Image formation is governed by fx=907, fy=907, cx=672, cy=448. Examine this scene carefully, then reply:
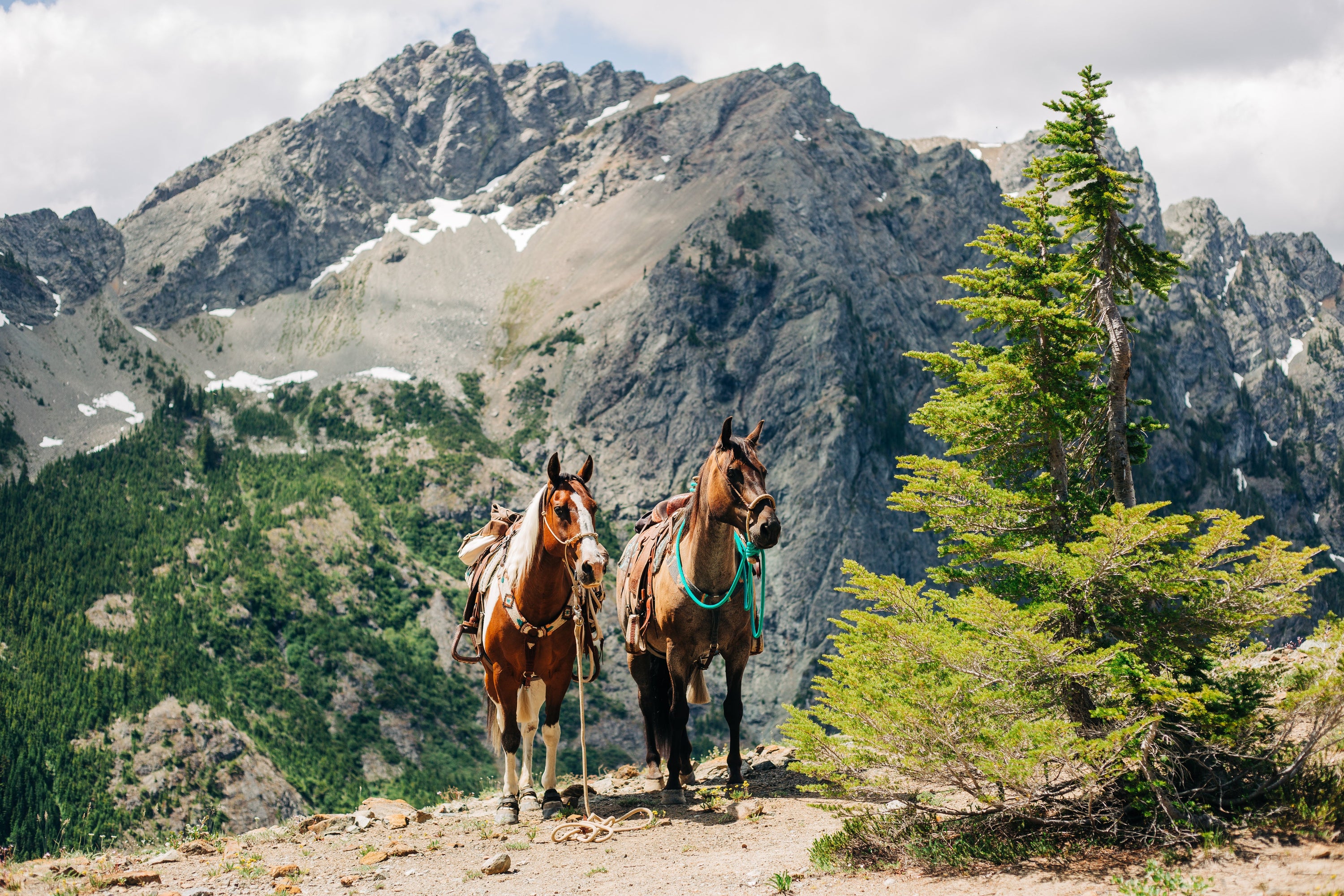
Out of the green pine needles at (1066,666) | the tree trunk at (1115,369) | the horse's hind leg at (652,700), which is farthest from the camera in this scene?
the horse's hind leg at (652,700)

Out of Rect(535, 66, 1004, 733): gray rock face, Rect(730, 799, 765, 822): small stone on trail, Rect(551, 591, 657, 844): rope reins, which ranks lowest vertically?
Rect(730, 799, 765, 822): small stone on trail

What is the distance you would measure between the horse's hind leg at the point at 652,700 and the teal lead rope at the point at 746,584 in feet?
7.05

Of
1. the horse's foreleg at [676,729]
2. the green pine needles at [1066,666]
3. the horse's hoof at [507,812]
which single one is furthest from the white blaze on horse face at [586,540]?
the horse's hoof at [507,812]

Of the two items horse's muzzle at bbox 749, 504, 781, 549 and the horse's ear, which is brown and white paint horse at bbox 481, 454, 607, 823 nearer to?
the horse's ear

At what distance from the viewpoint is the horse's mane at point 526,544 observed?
1305 centimetres

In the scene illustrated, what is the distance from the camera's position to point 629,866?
35.2 ft

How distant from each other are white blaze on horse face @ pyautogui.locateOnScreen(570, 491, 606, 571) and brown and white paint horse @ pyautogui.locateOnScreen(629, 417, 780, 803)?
1706mm

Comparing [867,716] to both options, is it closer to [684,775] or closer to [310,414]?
[684,775]

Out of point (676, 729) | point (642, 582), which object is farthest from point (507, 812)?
point (642, 582)

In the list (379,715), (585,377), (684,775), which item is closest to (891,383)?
(585,377)

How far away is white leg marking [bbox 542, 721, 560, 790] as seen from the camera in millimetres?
14000

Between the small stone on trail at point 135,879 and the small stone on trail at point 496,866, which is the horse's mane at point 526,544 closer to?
the small stone on trail at point 496,866

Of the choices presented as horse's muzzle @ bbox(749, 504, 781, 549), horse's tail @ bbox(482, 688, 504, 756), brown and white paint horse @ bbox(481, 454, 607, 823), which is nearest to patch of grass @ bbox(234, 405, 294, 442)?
horse's tail @ bbox(482, 688, 504, 756)

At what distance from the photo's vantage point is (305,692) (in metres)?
130
